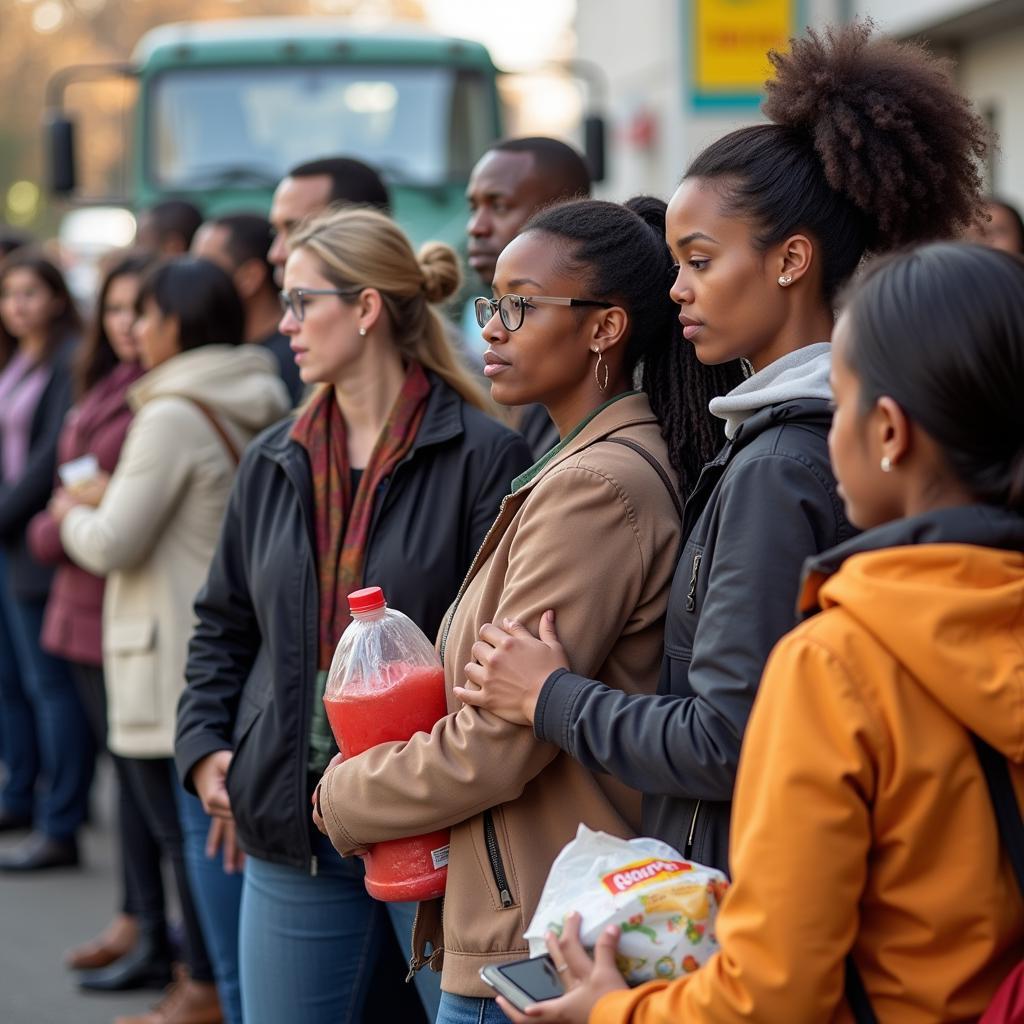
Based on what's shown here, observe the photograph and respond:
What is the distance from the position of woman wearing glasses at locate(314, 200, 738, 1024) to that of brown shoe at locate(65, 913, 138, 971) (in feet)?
9.76

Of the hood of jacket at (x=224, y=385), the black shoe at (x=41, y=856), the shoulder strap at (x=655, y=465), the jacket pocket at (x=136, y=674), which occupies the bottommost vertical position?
the black shoe at (x=41, y=856)

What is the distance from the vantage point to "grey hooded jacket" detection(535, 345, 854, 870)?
1.96 metres

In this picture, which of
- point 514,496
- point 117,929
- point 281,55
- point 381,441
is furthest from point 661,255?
point 281,55

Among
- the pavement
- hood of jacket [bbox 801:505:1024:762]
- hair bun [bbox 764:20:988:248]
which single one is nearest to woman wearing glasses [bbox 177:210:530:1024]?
hair bun [bbox 764:20:988:248]

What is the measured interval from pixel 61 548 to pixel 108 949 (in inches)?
53.7

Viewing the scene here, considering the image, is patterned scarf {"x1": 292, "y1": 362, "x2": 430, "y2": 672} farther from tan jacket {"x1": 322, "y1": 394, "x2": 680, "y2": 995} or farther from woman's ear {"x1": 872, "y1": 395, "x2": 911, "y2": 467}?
woman's ear {"x1": 872, "y1": 395, "x2": 911, "y2": 467}

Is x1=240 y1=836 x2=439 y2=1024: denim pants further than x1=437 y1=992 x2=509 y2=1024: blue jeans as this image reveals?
Yes

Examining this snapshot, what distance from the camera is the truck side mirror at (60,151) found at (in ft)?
32.6

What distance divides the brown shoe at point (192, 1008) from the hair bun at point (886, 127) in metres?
Answer: 3.22

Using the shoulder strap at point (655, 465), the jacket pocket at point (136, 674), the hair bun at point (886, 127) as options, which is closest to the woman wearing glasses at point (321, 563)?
the shoulder strap at point (655, 465)

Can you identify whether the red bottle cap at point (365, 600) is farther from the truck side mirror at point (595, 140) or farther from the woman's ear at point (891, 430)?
the truck side mirror at point (595, 140)

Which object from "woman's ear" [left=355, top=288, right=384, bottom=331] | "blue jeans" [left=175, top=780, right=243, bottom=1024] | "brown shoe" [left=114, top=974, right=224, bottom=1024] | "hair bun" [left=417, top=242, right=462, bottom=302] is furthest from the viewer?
"brown shoe" [left=114, top=974, right=224, bottom=1024]

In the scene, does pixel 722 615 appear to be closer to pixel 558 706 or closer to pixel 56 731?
pixel 558 706

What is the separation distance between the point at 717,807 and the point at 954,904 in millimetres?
491
